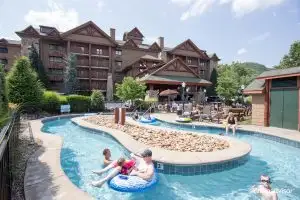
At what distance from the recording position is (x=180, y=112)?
2253 centimetres

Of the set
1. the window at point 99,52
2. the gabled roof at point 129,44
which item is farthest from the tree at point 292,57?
the window at point 99,52

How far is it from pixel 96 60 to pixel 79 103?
60.6 ft

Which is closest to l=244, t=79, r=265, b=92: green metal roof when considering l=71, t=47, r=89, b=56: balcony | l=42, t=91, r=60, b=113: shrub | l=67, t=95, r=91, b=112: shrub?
l=67, t=95, r=91, b=112: shrub

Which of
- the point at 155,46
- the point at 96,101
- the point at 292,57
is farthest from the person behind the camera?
the point at 292,57

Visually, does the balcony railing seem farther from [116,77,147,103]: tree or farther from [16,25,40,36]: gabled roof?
[116,77,147,103]: tree

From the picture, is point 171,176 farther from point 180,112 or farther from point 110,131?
point 180,112

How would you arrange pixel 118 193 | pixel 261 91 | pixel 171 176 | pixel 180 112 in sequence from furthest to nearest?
pixel 180 112, pixel 261 91, pixel 171 176, pixel 118 193

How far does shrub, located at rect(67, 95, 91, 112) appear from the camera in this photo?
25.6 metres

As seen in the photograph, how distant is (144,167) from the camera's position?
618 cm

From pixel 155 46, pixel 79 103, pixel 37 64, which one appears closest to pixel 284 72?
pixel 79 103

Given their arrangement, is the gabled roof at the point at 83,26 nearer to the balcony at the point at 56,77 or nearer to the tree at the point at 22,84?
the balcony at the point at 56,77

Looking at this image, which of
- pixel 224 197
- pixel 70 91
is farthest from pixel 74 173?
pixel 70 91

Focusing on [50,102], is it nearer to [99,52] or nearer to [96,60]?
[96,60]

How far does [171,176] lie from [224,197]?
A: 1.71 metres
